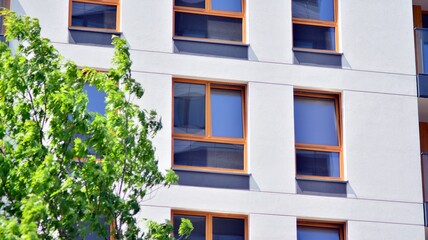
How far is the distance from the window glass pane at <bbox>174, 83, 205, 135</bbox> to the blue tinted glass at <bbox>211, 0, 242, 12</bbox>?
1.75 metres

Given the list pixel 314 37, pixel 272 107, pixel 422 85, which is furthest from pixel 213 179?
pixel 422 85

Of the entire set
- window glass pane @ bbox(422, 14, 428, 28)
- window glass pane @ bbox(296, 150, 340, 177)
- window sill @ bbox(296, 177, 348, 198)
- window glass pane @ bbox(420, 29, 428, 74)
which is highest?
window glass pane @ bbox(422, 14, 428, 28)

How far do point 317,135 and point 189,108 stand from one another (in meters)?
2.63

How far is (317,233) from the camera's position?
2833 cm

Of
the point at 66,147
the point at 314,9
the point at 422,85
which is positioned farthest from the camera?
the point at 314,9

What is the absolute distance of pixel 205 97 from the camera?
28.5 metres

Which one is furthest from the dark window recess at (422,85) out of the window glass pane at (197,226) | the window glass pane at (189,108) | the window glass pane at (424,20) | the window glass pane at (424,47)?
the window glass pane at (197,226)

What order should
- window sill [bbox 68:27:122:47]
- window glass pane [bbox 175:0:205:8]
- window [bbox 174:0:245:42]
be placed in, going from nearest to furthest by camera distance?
window sill [bbox 68:27:122:47]
window [bbox 174:0:245:42]
window glass pane [bbox 175:0:205:8]

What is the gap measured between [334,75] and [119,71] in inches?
270

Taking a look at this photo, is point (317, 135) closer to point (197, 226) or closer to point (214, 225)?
point (214, 225)

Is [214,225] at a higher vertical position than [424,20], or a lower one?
lower

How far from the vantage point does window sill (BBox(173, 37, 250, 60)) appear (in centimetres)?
2859

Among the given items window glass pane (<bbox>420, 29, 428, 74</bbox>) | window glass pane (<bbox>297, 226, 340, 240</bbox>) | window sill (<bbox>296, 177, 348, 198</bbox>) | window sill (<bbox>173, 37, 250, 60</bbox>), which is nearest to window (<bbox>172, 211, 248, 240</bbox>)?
window glass pane (<bbox>297, 226, 340, 240</bbox>)

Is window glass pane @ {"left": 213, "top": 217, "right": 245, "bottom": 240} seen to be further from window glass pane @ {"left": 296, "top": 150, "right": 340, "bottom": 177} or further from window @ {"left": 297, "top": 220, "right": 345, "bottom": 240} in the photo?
window glass pane @ {"left": 296, "top": 150, "right": 340, "bottom": 177}
